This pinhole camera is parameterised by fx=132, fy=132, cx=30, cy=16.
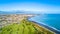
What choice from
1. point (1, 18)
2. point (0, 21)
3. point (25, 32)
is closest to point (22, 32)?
point (25, 32)

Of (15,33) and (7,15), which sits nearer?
(15,33)

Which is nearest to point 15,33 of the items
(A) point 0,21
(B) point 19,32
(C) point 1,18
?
(B) point 19,32

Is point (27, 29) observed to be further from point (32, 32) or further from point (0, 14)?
point (0, 14)

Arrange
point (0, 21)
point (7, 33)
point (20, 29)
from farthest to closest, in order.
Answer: point (0, 21) < point (20, 29) < point (7, 33)

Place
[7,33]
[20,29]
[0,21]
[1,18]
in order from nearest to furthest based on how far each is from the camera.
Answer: [7,33] < [20,29] < [0,21] < [1,18]

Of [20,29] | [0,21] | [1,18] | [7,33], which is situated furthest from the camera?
[1,18]

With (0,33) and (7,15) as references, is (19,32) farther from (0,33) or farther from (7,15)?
(7,15)

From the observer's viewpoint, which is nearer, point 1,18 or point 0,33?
point 0,33

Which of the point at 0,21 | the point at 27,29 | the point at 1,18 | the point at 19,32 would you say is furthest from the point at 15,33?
the point at 1,18
